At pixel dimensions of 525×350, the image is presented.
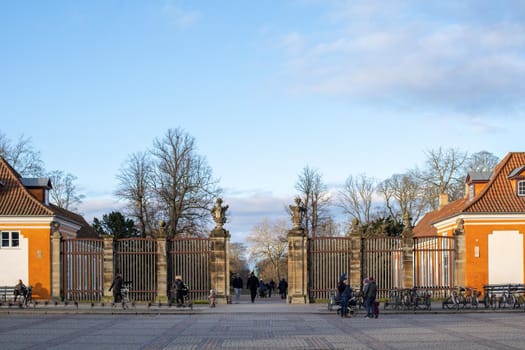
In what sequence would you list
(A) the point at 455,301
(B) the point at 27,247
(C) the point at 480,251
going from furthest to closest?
1. (B) the point at 27,247
2. (C) the point at 480,251
3. (A) the point at 455,301

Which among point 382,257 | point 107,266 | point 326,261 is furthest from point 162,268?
point 382,257

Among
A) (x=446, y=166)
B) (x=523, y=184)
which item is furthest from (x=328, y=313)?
(x=446, y=166)

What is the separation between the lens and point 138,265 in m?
38.6

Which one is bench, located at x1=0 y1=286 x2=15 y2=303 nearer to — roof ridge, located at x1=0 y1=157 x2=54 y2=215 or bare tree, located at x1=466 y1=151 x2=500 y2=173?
roof ridge, located at x1=0 y1=157 x2=54 y2=215

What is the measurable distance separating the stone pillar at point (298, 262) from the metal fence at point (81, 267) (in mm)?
8479

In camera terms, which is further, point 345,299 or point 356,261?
point 356,261

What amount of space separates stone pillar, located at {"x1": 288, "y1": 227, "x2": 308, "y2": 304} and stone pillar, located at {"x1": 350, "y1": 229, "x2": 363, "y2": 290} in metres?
2.07

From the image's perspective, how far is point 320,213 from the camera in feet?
218

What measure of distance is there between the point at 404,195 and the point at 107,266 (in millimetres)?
44231

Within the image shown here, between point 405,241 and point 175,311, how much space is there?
35.9 feet

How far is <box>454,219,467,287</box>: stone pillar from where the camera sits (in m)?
39.3

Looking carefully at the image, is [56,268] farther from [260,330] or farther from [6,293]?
[260,330]

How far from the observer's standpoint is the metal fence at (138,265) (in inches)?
1526

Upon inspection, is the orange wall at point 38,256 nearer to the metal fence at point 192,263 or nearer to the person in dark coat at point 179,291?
A: the metal fence at point 192,263
